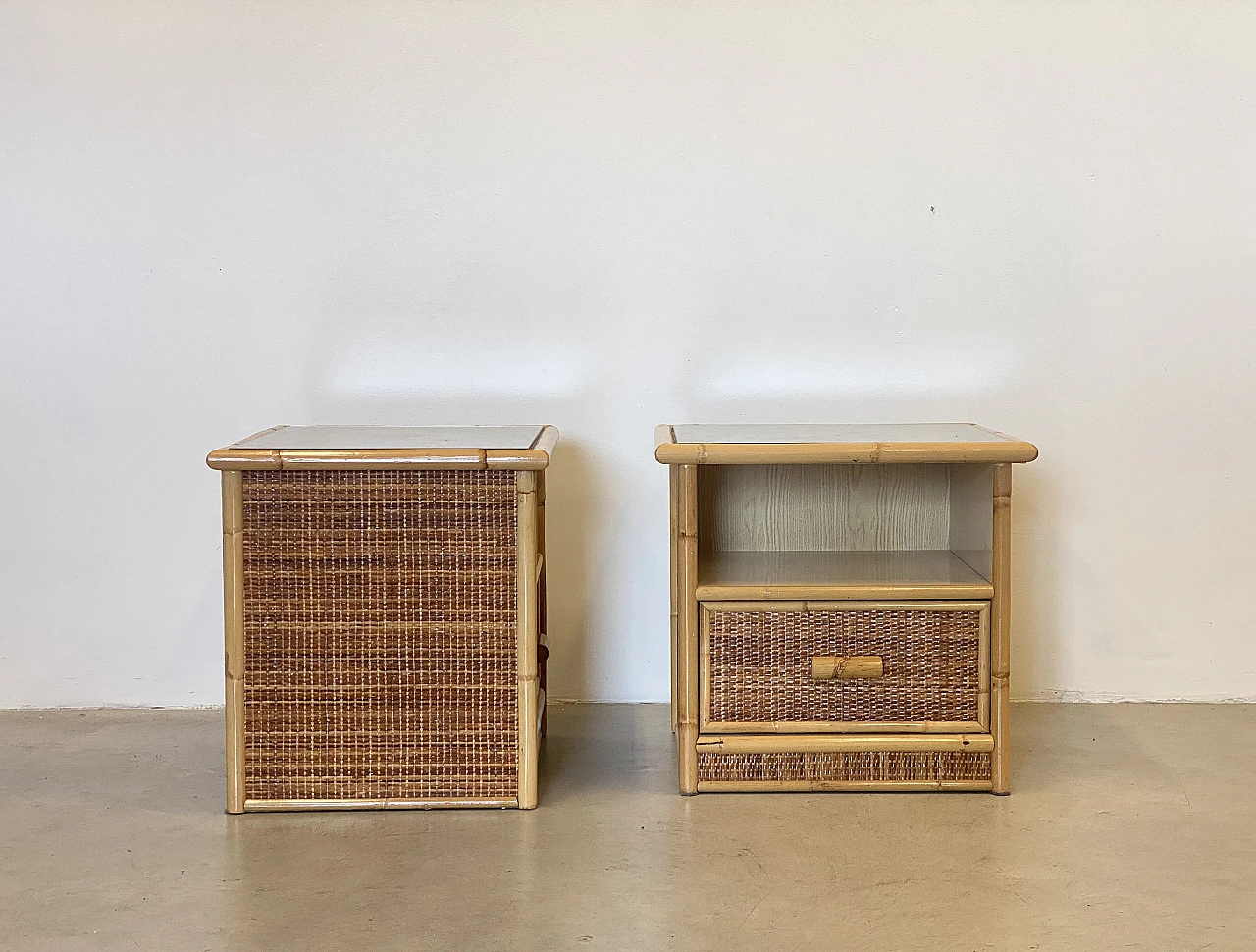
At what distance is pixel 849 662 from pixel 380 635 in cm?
84

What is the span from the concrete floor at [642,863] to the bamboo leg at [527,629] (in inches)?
3.0

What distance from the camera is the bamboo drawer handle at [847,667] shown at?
207 centimetres

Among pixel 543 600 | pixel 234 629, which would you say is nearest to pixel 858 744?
pixel 543 600

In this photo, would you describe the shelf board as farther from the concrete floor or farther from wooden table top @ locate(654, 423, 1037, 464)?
the concrete floor

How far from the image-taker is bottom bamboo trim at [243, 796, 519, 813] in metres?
2.00

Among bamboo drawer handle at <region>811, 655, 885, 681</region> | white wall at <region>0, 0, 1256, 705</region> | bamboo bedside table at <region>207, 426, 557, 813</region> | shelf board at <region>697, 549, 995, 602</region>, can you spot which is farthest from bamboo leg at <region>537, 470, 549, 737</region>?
bamboo drawer handle at <region>811, 655, 885, 681</region>

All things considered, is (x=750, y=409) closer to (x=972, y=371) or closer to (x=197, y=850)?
(x=972, y=371)

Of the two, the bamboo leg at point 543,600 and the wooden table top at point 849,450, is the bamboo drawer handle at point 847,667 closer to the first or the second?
the wooden table top at point 849,450

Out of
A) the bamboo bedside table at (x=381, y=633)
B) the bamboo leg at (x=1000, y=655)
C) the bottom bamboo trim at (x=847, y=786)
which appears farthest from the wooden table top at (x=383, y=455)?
the bamboo leg at (x=1000, y=655)

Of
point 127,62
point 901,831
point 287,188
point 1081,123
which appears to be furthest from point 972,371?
point 127,62

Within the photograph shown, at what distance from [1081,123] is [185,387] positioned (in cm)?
210

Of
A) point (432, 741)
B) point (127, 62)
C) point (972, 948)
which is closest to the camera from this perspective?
point (972, 948)

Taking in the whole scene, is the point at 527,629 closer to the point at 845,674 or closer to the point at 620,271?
the point at 845,674

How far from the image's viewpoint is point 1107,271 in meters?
2.59
